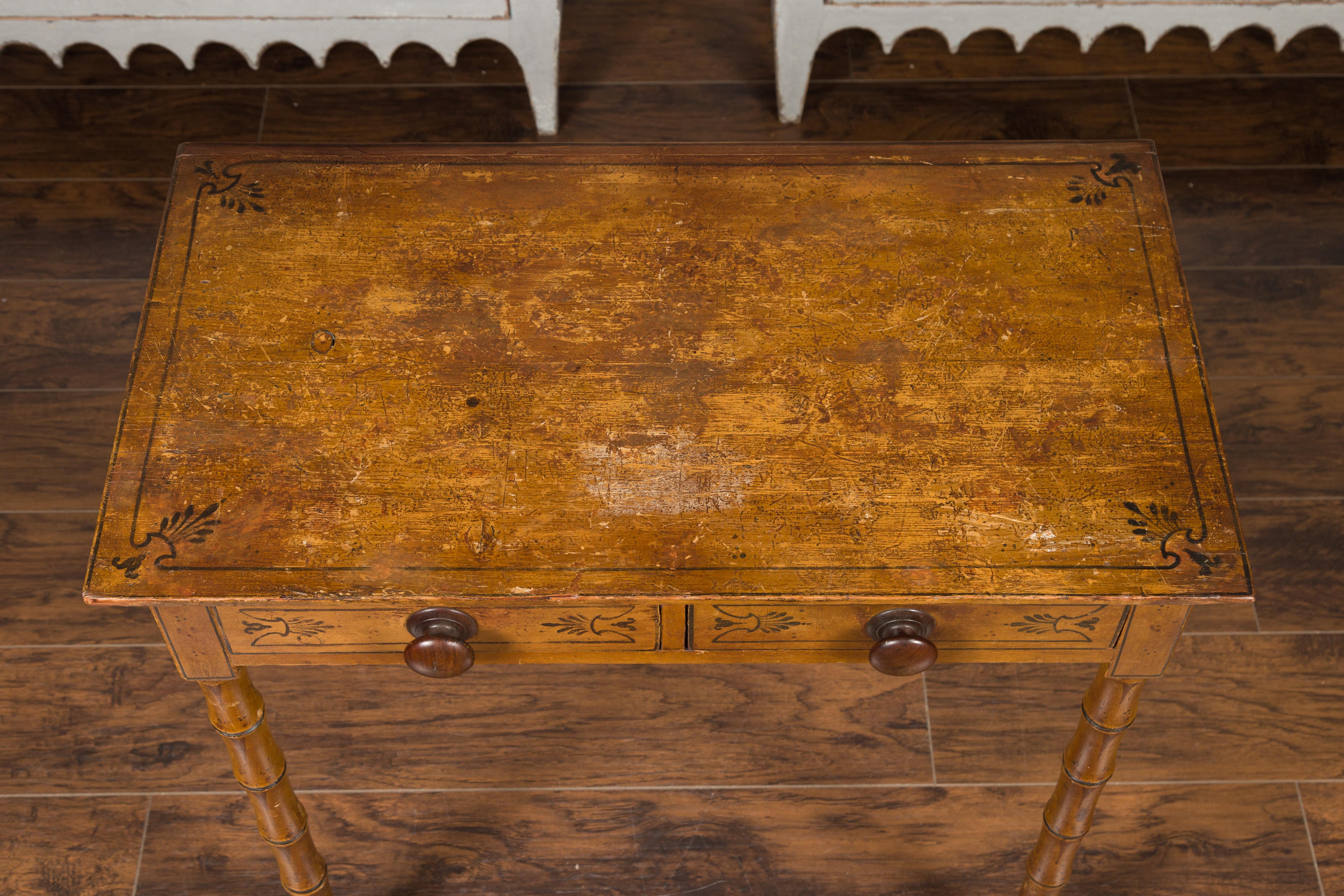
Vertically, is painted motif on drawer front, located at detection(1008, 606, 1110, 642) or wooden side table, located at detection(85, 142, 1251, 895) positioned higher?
wooden side table, located at detection(85, 142, 1251, 895)

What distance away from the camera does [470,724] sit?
6.86ft

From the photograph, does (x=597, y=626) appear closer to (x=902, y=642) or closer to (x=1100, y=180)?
(x=902, y=642)

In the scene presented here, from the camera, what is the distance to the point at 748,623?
1.45 metres

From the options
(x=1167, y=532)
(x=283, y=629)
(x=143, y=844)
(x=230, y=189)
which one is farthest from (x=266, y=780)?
(x=1167, y=532)

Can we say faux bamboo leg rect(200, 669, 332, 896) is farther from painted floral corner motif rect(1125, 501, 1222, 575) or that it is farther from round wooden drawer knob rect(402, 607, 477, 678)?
painted floral corner motif rect(1125, 501, 1222, 575)

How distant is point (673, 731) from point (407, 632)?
756 millimetres

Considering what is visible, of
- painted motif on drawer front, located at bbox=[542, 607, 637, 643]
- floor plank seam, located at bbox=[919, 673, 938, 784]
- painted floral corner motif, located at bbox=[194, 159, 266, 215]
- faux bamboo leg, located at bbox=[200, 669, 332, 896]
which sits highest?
painted floral corner motif, located at bbox=[194, 159, 266, 215]

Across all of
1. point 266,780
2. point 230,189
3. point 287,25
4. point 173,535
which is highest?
point 287,25

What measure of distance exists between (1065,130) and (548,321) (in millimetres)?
1730

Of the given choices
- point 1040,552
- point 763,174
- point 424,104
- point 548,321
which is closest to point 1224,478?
point 1040,552

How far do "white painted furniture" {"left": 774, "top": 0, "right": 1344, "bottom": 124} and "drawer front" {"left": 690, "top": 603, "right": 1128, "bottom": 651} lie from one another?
159 cm

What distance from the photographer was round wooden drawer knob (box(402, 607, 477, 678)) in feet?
4.53

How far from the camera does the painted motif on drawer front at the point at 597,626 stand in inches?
57.1

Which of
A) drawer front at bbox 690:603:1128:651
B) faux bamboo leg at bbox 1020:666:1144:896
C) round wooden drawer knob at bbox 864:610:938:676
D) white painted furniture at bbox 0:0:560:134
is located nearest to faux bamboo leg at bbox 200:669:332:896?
drawer front at bbox 690:603:1128:651
